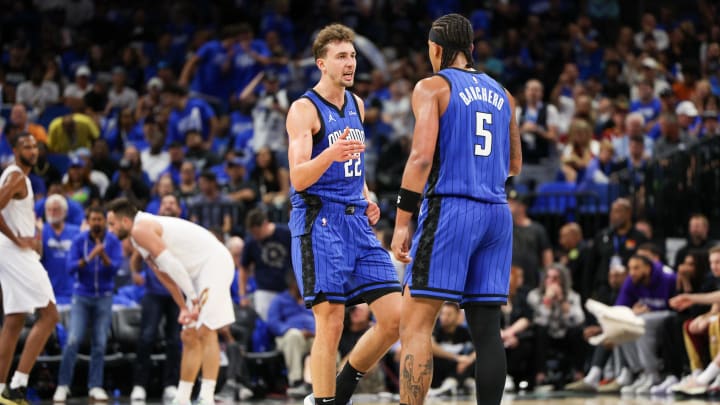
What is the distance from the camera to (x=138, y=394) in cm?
1292

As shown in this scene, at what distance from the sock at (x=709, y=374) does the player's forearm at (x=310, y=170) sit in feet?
21.1

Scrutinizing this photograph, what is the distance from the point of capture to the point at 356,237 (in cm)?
775

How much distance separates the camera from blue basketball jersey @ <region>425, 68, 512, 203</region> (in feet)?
22.4

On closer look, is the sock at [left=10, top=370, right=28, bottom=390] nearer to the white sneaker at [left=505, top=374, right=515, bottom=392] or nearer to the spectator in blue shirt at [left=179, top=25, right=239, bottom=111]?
the white sneaker at [left=505, top=374, right=515, bottom=392]

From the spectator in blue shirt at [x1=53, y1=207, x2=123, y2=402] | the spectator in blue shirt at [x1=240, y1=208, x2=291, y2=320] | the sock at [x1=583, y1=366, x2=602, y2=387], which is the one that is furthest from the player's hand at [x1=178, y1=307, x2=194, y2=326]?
the sock at [x1=583, y1=366, x2=602, y2=387]

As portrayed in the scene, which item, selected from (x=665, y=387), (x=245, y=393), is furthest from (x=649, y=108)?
(x=245, y=393)

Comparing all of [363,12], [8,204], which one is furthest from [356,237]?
[363,12]

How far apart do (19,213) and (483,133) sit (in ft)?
17.3

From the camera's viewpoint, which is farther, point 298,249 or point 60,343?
point 60,343

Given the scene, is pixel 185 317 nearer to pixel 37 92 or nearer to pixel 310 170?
pixel 310 170

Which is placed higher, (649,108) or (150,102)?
(150,102)

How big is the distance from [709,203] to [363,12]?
861 cm

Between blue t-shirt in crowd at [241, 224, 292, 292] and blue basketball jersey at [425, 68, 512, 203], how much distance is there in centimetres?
731

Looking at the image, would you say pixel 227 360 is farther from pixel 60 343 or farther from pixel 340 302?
pixel 340 302
